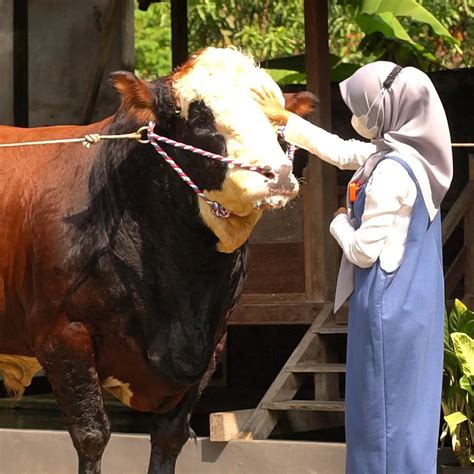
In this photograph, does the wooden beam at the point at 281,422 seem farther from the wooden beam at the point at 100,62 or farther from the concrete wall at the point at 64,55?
the concrete wall at the point at 64,55

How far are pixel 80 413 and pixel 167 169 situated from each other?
1073mm

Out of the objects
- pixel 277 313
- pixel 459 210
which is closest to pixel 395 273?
pixel 459 210

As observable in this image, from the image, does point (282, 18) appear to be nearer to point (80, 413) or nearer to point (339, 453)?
point (339, 453)

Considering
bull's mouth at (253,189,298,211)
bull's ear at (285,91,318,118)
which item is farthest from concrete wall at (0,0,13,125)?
bull's mouth at (253,189,298,211)

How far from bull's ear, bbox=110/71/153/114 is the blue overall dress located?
1.11 m

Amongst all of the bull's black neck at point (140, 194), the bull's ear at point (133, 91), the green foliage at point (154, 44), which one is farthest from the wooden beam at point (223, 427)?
the green foliage at point (154, 44)

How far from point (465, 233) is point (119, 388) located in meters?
2.92

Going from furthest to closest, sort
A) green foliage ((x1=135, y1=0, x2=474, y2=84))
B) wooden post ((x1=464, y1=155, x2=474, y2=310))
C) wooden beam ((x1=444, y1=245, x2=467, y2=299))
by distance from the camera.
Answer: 1. green foliage ((x1=135, y1=0, x2=474, y2=84))
2. wooden beam ((x1=444, y1=245, x2=467, y2=299))
3. wooden post ((x1=464, y1=155, x2=474, y2=310))

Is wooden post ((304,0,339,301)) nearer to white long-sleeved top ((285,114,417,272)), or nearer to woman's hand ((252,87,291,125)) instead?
woman's hand ((252,87,291,125))

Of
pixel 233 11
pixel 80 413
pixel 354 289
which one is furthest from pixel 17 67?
pixel 233 11

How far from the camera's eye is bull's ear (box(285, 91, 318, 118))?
5.58m

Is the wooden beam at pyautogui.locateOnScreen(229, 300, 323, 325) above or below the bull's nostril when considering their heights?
below

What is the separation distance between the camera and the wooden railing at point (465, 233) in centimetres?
777

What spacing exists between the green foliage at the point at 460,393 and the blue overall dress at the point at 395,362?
69.8 inches
